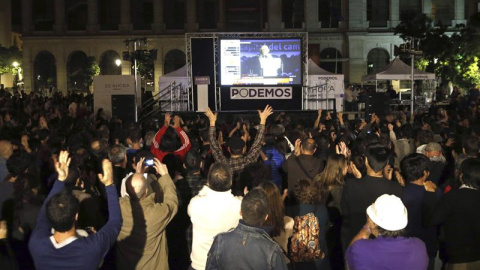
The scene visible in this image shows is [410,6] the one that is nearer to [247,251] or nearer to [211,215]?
[211,215]

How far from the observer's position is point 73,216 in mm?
4168

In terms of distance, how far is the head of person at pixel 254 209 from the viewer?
13.9 ft

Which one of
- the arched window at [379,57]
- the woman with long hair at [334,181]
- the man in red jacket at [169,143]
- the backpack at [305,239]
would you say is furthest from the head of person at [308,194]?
the arched window at [379,57]

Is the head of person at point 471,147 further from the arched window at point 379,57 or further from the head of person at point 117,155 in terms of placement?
the arched window at point 379,57

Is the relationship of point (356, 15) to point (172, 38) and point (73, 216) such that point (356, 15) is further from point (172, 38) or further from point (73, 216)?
point (73, 216)

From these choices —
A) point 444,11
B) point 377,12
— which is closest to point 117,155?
point 377,12

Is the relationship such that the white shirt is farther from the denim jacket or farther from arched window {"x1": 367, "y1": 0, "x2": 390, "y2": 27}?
arched window {"x1": 367, "y1": 0, "x2": 390, "y2": 27}

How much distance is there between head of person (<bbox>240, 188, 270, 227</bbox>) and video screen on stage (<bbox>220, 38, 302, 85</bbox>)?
19582mm

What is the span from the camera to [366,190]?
230 inches

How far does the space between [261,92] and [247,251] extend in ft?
65.7

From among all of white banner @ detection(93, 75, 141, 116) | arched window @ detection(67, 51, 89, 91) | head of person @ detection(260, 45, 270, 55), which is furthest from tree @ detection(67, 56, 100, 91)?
white banner @ detection(93, 75, 141, 116)

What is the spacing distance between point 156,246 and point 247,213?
150 centimetres

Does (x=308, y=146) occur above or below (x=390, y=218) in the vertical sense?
above

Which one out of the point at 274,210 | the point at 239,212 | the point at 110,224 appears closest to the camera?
the point at 110,224
